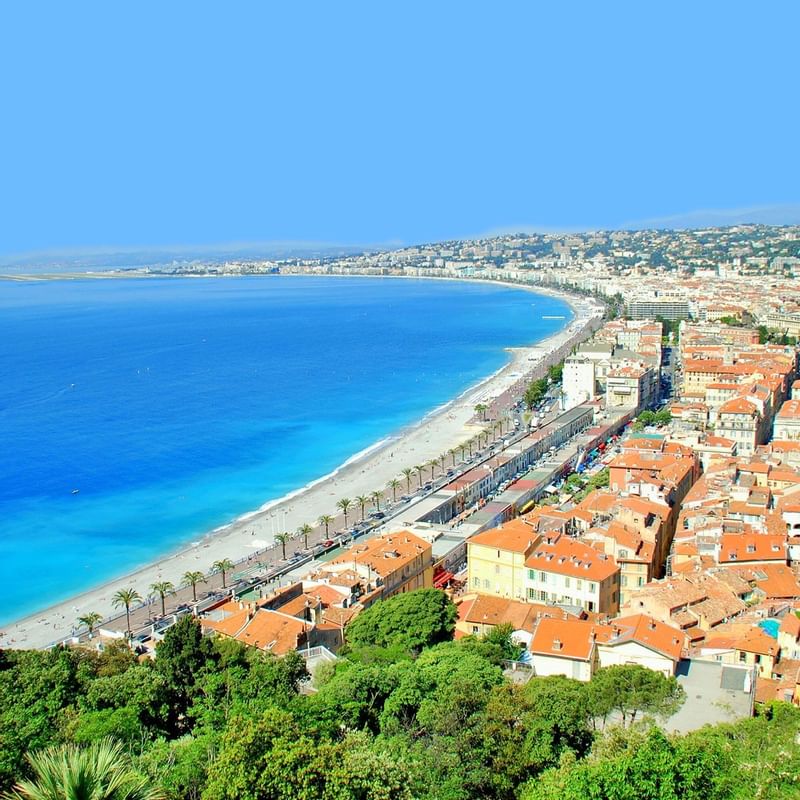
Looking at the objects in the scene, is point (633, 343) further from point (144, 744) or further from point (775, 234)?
point (775, 234)

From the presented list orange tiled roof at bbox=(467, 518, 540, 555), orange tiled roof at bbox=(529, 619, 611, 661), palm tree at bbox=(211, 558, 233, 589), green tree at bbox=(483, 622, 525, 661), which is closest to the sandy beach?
palm tree at bbox=(211, 558, 233, 589)

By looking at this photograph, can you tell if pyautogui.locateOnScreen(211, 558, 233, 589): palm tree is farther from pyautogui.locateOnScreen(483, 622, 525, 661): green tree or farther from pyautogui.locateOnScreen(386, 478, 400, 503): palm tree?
pyautogui.locateOnScreen(483, 622, 525, 661): green tree

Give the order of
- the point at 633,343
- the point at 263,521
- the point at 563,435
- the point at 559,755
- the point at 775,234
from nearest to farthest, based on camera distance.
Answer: the point at 559,755
the point at 263,521
the point at 563,435
the point at 633,343
the point at 775,234

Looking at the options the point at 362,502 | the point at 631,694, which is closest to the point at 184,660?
the point at 631,694

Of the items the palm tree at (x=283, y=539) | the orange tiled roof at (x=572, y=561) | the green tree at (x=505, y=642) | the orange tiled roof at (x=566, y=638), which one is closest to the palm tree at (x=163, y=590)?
the palm tree at (x=283, y=539)

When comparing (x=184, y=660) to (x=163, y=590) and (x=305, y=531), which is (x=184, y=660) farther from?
(x=305, y=531)

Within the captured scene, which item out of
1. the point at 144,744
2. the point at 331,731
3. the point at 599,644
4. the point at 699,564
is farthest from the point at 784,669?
the point at 144,744

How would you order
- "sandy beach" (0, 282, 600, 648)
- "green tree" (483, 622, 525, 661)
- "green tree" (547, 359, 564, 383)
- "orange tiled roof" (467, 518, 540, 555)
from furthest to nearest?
"green tree" (547, 359, 564, 383)
"sandy beach" (0, 282, 600, 648)
"orange tiled roof" (467, 518, 540, 555)
"green tree" (483, 622, 525, 661)
